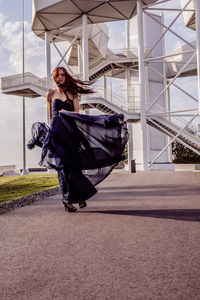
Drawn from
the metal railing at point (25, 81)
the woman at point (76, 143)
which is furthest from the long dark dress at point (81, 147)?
the metal railing at point (25, 81)

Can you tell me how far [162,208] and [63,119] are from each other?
78.5 inches

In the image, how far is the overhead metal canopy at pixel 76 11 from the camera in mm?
20906

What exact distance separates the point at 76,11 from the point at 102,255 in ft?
72.5

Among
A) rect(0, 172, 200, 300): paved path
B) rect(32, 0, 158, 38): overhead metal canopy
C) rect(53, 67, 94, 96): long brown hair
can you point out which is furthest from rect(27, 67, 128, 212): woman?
rect(32, 0, 158, 38): overhead metal canopy

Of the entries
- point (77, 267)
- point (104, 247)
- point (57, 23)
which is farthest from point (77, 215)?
point (57, 23)

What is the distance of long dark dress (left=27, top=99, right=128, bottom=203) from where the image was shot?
4.56 metres

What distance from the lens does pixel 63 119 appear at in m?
4.66

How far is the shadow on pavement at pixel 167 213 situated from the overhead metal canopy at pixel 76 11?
19052 mm

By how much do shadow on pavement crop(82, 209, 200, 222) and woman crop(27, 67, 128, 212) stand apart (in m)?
0.49

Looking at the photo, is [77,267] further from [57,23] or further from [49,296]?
[57,23]

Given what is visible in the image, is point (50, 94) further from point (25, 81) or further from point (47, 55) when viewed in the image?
point (47, 55)

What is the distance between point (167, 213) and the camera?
4305 mm

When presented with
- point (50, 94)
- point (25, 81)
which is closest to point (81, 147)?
point (50, 94)

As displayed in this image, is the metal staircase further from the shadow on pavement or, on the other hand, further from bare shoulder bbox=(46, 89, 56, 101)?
the shadow on pavement
